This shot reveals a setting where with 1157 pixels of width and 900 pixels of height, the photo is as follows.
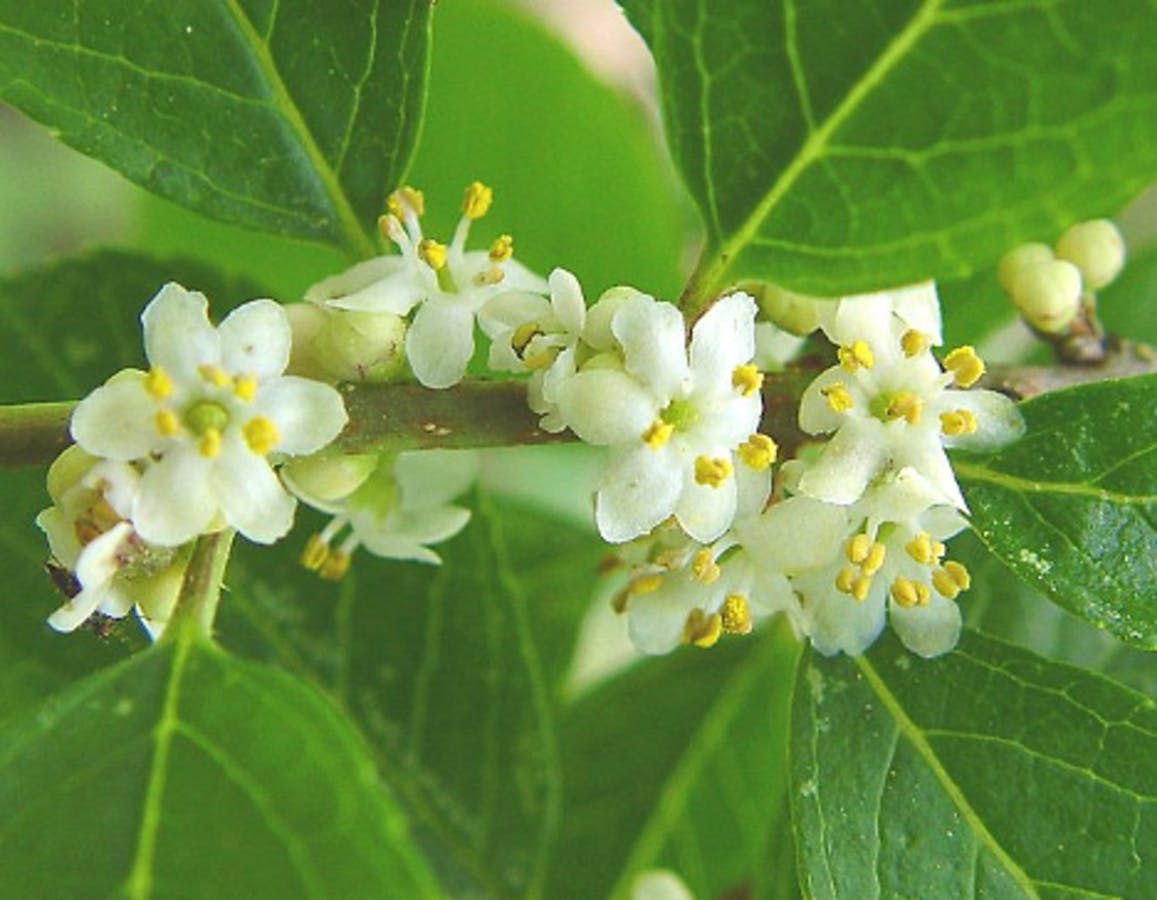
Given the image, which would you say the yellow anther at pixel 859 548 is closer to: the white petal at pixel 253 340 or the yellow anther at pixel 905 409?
the yellow anther at pixel 905 409

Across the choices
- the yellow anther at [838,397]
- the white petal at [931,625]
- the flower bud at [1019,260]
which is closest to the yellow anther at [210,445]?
the yellow anther at [838,397]

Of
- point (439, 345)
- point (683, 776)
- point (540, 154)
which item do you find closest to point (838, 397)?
point (439, 345)

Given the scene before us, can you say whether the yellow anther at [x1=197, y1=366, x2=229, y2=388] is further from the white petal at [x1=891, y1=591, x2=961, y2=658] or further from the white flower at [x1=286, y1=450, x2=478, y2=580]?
the white petal at [x1=891, y1=591, x2=961, y2=658]

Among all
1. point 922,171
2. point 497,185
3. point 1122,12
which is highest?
point 1122,12

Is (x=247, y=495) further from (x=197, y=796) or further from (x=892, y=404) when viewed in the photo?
(x=892, y=404)

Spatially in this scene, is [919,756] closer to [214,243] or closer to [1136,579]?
[1136,579]

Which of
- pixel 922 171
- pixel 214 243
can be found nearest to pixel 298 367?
pixel 922 171
